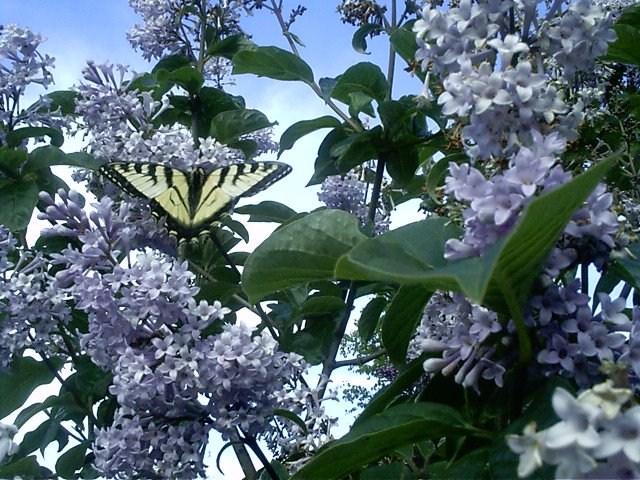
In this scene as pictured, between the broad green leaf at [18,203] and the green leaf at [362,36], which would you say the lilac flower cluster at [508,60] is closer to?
the green leaf at [362,36]

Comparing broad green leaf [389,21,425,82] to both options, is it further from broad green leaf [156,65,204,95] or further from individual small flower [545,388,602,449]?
individual small flower [545,388,602,449]

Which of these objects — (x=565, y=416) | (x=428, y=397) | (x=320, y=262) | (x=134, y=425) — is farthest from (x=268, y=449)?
(x=565, y=416)

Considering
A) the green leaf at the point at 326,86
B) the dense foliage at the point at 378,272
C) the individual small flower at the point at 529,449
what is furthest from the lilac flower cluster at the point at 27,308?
the individual small flower at the point at 529,449

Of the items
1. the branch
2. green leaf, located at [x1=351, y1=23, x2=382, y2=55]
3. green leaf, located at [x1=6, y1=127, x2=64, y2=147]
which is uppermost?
green leaf, located at [x1=6, y1=127, x2=64, y2=147]

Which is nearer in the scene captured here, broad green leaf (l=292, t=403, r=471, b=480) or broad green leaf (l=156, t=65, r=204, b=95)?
broad green leaf (l=292, t=403, r=471, b=480)

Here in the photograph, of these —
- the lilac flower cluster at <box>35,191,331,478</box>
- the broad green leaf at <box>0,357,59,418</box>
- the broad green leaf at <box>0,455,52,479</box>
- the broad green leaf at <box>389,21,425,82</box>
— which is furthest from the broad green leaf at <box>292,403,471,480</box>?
the broad green leaf at <box>0,357,59,418</box>

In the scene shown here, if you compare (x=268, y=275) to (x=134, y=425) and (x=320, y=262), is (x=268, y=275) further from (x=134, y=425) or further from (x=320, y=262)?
(x=134, y=425)

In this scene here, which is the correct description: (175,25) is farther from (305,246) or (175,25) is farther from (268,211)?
(305,246)

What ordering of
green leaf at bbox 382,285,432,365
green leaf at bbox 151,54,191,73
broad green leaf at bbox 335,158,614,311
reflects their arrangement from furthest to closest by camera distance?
green leaf at bbox 151,54,191,73 → green leaf at bbox 382,285,432,365 → broad green leaf at bbox 335,158,614,311
